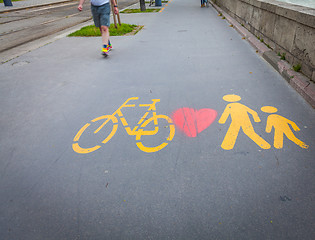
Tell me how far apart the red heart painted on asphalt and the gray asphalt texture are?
4.0 inches

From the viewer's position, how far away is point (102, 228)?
2.03m

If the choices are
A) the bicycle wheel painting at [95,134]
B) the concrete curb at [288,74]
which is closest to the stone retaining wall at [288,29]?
the concrete curb at [288,74]

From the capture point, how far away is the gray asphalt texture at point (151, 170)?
202cm

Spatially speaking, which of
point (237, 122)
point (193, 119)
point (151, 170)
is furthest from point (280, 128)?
point (151, 170)

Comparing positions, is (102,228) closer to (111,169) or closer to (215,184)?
(111,169)

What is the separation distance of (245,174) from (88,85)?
3754 millimetres

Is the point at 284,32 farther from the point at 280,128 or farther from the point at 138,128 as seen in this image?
the point at 138,128

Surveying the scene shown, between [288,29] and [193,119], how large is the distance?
10.9ft

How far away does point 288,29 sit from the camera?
495 cm

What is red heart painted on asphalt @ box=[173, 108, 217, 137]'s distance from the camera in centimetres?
329

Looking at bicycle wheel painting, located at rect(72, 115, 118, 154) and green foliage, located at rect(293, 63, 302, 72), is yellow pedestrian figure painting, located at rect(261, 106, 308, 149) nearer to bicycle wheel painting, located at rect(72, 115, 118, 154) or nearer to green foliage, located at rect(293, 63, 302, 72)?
green foliage, located at rect(293, 63, 302, 72)

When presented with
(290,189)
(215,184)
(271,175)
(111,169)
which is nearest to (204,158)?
(215,184)

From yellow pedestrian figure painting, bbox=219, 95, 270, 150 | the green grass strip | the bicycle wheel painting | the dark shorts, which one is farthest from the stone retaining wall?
the green grass strip

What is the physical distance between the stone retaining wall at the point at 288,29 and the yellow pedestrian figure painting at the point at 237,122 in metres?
1.51
